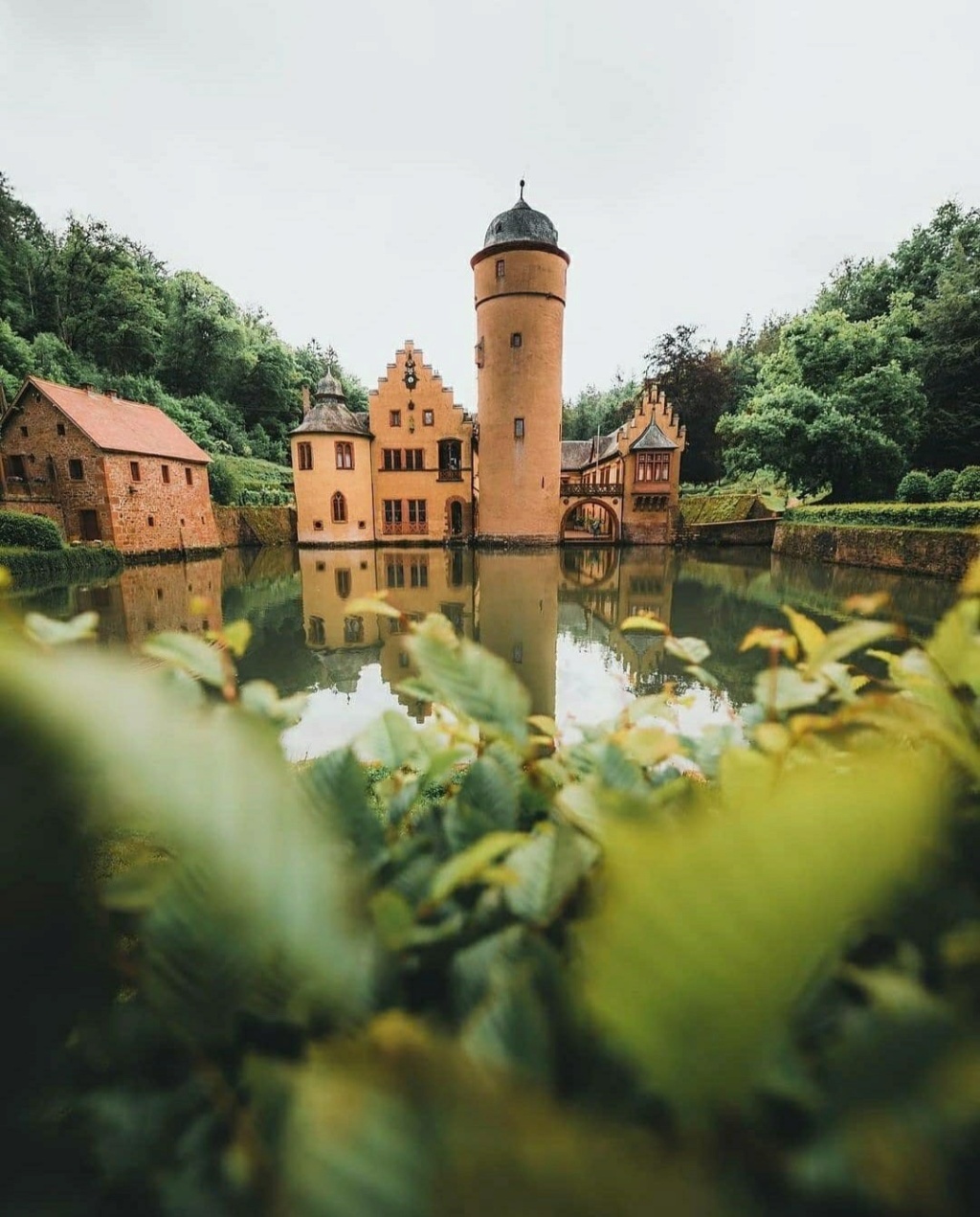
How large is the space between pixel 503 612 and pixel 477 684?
1241 centimetres

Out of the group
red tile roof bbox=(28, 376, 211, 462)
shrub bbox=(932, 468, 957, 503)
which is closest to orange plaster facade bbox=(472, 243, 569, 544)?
red tile roof bbox=(28, 376, 211, 462)

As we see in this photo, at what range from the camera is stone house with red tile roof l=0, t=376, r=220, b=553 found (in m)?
23.7

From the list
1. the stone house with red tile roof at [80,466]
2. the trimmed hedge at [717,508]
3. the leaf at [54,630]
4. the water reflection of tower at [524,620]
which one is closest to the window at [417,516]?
the water reflection of tower at [524,620]

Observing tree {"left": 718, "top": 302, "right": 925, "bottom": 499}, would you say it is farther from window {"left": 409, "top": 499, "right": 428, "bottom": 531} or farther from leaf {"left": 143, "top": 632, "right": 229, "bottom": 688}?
leaf {"left": 143, "top": 632, "right": 229, "bottom": 688}

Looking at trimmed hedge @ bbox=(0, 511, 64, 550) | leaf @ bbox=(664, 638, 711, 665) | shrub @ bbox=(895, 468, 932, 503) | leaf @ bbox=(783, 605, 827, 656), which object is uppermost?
shrub @ bbox=(895, 468, 932, 503)

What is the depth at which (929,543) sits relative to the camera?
18172 millimetres

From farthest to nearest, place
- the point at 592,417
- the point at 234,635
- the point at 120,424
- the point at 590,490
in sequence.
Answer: the point at 592,417 < the point at 590,490 < the point at 120,424 < the point at 234,635

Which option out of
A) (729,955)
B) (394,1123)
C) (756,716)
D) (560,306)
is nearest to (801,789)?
(729,955)

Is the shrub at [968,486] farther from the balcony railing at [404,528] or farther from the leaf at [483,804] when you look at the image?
the leaf at [483,804]

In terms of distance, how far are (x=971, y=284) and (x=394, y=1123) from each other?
4277 centimetres

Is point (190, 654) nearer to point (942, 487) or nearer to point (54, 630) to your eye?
point (54, 630)

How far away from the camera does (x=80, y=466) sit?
23.9 meters

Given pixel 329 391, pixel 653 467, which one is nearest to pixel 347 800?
pixel 329 391

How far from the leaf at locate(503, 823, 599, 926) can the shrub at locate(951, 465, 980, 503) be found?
91.7 ft
